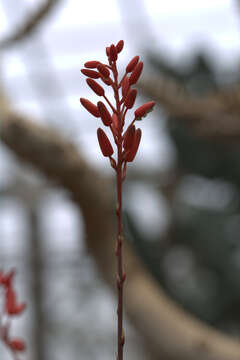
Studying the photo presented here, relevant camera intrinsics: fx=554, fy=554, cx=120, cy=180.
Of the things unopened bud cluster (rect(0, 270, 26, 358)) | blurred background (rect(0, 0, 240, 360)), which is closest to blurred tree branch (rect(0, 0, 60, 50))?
blurred background (rect(0, 0, 240, 360))

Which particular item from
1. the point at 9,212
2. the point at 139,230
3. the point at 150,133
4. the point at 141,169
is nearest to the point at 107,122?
the point at 139,230

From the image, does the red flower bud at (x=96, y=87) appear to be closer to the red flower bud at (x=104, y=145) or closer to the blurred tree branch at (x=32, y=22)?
the red flower bud at (x=104, y=145)

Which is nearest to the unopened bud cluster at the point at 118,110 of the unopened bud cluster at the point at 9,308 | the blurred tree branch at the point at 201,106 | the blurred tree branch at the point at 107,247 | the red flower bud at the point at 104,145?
the red flower bud at the point at 104,145

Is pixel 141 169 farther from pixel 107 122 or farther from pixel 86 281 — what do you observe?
pixel 107 122

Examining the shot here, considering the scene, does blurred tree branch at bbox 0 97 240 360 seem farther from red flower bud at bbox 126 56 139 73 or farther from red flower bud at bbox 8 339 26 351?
red flower bud at bbox 126 56 139 73

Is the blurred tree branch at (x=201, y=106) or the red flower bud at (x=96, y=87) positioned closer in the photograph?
the red flower bud at (x=96, y=87)

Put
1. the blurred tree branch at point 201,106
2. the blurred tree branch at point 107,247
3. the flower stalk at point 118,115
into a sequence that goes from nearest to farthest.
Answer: the flower stalk at point 118,115 → the blurred tree branch at point 107,247 → the blurred tree branch at point 201,106
